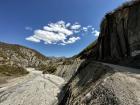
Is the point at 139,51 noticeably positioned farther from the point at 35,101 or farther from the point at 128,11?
the point at 35,101

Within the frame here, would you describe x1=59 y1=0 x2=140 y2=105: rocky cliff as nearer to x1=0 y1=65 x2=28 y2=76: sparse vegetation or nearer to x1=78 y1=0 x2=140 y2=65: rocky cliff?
x1=78 y1=0 x2=140 y2=65: rocky cliff

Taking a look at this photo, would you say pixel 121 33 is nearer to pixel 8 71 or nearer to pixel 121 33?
pixel 121 33

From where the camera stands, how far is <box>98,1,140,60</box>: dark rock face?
3328 cm

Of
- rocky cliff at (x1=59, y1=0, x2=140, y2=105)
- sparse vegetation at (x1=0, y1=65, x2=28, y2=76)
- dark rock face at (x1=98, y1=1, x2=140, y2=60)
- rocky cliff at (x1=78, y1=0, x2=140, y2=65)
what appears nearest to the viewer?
rocky cliff at (x1=59, y1=0, x2=140, y2=105)

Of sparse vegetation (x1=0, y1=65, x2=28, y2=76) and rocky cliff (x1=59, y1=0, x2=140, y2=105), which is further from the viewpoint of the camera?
sparse vegetation (x1=0, y1=65, x2=28, y2=76)

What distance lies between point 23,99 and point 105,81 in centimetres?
1741

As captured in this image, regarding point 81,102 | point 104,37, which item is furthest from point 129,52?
point 81,102

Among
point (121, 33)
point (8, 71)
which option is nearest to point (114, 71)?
point (121, 33)

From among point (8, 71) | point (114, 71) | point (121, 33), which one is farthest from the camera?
point (8, 71)

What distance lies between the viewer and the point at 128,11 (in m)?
36.8

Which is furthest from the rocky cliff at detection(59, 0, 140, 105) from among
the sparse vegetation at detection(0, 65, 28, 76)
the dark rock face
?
the sparse vegetation at detection(0, 65, 28, 76)

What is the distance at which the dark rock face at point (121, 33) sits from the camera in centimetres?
3328

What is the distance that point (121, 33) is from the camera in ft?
129

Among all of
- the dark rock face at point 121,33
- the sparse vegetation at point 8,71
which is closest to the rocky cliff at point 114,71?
the dark rock face at point 121,33
